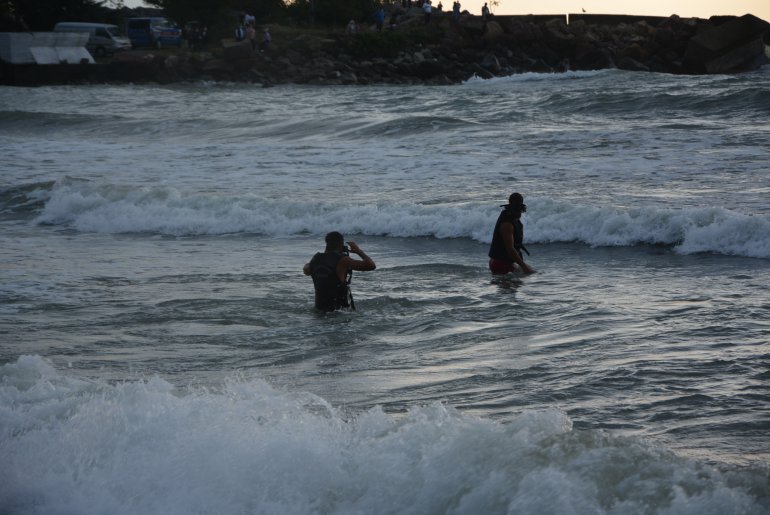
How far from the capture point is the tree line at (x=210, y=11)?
60844mm

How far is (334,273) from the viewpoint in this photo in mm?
9805

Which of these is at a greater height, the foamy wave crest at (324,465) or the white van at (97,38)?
the white van at (97,38)

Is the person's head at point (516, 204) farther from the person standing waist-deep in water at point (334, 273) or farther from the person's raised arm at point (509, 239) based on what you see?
the person standing waist-deep in water at point (334, 273)

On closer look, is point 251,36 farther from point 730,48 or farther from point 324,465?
point 324,465

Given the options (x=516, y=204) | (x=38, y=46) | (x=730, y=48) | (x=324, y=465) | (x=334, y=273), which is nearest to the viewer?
(x=324, y=465)

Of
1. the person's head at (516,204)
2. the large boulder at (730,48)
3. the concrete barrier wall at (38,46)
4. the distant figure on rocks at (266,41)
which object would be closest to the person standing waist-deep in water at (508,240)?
the person's head at (516,204)

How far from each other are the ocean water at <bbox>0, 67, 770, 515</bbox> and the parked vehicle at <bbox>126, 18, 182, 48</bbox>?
38.0 metres

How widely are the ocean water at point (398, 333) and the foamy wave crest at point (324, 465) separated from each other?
0.6 inches

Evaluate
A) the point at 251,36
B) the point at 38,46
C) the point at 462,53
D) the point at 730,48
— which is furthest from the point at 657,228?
the point at 251,36

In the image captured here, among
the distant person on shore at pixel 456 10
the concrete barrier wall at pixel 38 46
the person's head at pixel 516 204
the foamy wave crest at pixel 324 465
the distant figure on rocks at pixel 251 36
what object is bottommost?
the foamy wave crest at pixel 324 465

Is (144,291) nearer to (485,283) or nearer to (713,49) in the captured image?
(485,283)

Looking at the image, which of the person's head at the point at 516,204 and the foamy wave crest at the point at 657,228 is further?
the foamy wave crest at the point at 657,228

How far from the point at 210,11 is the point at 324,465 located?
5882cm

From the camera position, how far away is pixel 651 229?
14414 millimetres
